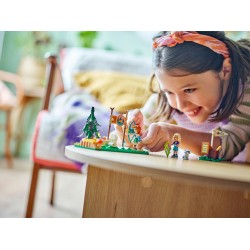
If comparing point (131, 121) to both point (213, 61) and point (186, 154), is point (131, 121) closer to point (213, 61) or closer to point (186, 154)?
point (186, 154)

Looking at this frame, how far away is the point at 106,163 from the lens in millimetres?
784

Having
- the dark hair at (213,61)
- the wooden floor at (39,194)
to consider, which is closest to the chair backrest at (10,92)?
the wooden floor at (39,194)

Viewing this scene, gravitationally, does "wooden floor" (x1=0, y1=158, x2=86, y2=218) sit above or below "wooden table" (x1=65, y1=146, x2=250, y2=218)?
below

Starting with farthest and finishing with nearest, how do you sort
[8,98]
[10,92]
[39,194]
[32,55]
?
[32,55] < [10,92] < [8,98] < [39,194]

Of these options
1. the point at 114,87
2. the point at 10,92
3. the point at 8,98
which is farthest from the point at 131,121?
the point at 10,92

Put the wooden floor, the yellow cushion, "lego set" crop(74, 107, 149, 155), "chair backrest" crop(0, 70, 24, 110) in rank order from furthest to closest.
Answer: "chair backrest" crop(0, 70, 24, 110)
the wooden floor
the yellow cushion
"lego set" crop(74, 107, 149, 155)

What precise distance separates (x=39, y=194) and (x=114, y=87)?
759 millimetres

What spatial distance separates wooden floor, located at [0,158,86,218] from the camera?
160cm

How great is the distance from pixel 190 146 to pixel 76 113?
1.55 ft

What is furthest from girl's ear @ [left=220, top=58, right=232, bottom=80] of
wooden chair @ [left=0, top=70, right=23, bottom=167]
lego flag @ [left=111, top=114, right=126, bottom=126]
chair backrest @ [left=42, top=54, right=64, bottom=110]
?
wooden chair @ [left=0, top=70, right=23, bottom=167]

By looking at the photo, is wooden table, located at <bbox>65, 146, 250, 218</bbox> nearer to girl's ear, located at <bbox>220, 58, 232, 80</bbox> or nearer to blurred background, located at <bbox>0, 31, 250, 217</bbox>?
girl's ear, located at <bbox>220, 58, 232, 80</bbox>

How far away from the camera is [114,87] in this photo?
5.33 feet

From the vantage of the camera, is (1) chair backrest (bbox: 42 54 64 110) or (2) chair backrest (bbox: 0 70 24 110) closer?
(1) chair backrest (bbox: 42 54 64 110)
